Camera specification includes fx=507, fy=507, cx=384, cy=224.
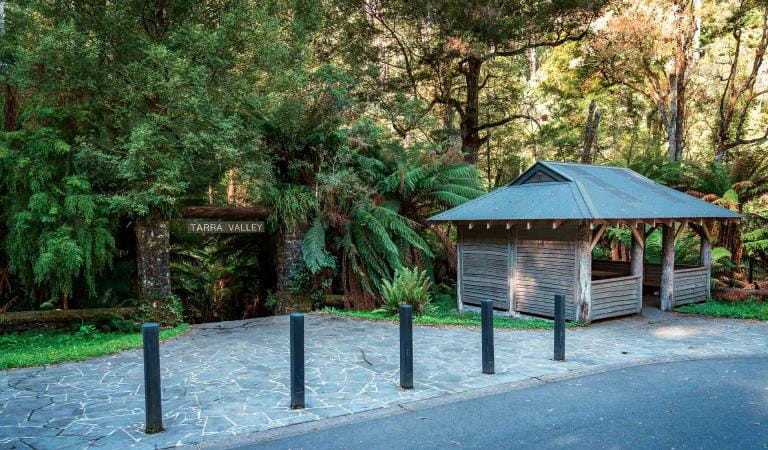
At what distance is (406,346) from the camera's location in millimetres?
5293

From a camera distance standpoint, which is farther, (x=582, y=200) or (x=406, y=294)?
(x=406, y=294)

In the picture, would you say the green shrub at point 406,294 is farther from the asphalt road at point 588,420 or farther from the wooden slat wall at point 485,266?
the asphalt road at point 588,420

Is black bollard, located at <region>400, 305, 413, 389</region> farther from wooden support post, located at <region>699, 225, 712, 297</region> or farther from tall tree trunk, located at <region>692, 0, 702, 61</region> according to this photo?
tall tree trunk, located at <region>692, 0, 702, 61</region>

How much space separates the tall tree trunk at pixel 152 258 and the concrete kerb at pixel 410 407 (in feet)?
19.6

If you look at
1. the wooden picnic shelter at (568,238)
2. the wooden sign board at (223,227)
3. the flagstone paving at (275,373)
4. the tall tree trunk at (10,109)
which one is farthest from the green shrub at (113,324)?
the wooden picnic shelter at (568,238)

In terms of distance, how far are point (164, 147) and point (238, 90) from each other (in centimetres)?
172

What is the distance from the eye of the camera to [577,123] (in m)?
19.7

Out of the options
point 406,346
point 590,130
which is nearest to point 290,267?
point 406,346

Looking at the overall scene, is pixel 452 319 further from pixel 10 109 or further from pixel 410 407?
pixel 10 109

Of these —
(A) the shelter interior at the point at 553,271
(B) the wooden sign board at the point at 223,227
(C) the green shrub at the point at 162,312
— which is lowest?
(C) the green shrub at the point at 162,312

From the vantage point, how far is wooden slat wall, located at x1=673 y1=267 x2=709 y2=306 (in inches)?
426

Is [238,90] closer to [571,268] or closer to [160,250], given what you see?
[160,250]

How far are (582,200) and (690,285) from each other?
13.5ft

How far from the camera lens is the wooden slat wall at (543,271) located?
929 centimetres
